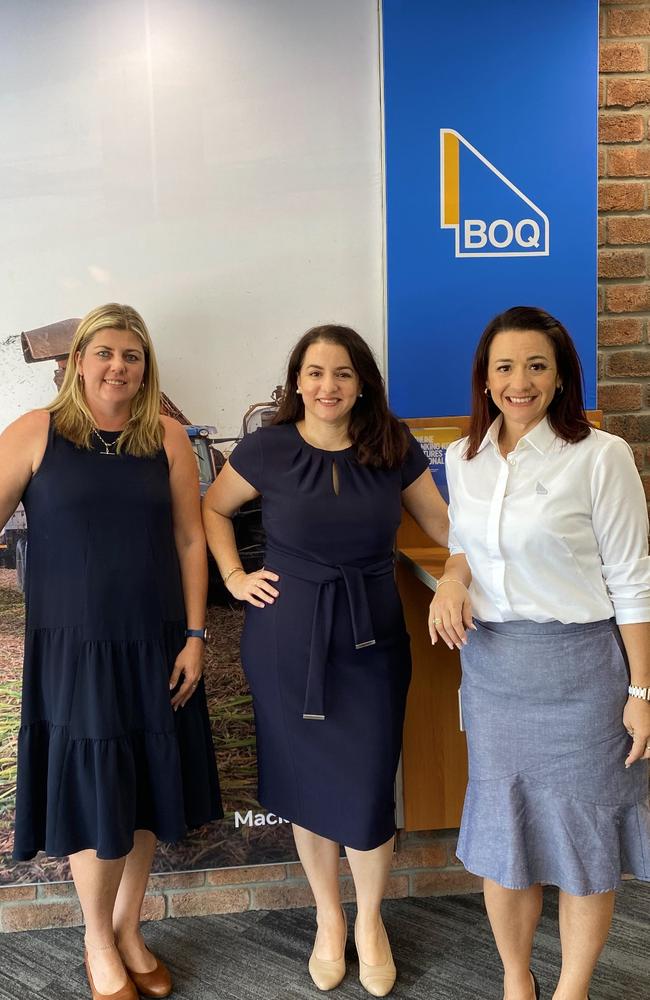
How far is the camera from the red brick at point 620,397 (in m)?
2.89

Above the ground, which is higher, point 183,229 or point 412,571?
point 183,229

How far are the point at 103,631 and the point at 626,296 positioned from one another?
200 centimetres

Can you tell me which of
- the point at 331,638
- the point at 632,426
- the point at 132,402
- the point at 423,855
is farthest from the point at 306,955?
the point at 632,426

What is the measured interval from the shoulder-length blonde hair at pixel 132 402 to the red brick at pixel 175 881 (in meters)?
1.45

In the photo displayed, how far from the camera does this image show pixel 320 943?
2471 millimetres

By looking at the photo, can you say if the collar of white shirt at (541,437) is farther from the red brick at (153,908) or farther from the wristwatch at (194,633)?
the red brick at (153,908)

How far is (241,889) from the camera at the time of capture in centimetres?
281

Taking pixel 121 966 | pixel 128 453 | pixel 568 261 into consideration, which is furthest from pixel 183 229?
pixel 121 966

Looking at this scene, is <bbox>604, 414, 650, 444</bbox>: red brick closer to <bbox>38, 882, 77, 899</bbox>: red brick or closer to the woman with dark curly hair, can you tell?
the woman with dark curly hair

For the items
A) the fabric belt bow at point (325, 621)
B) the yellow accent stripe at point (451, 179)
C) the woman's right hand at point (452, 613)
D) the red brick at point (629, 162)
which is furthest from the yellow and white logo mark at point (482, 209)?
the woman's right hand at point (452, 613)


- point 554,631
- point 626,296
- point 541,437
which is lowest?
point 554,631

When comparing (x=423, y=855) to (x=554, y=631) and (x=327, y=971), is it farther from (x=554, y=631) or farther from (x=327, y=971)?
(x=554, y=631)

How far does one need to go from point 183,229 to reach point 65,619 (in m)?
1.26

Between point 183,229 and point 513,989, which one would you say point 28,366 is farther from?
point 513,989
